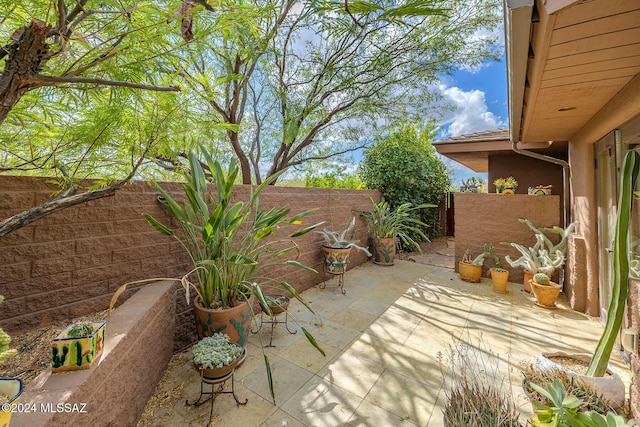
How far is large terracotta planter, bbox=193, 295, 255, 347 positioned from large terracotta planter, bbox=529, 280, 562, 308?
3.37 meters

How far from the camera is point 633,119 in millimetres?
1871

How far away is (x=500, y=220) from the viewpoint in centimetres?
399

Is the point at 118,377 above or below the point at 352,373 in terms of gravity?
above

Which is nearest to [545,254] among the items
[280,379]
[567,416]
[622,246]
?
[622,246]

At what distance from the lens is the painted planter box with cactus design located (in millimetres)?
959

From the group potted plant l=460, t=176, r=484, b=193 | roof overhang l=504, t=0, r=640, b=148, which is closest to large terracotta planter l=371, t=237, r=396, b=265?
potted plant l=460, t=176, r=484, b=193

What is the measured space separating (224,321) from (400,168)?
5082 mm

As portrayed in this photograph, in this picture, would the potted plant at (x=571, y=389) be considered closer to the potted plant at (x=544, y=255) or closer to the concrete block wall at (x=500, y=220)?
the potted plant at (x=544, y=255)

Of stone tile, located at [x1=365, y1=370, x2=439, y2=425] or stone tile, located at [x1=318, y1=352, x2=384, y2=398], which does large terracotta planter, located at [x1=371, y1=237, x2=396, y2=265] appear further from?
stone tile, located at [x1=365, y1=370, x2=439, y2=425]

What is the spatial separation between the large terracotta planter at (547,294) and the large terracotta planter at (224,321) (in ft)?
11.1

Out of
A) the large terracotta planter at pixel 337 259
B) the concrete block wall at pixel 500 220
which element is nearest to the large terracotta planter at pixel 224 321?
the large terracotta planter at pixel 337 259

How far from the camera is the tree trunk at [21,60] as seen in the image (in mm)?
793

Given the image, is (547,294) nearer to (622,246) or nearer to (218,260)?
(622,246)

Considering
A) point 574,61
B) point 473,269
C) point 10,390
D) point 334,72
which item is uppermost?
point 334,72
